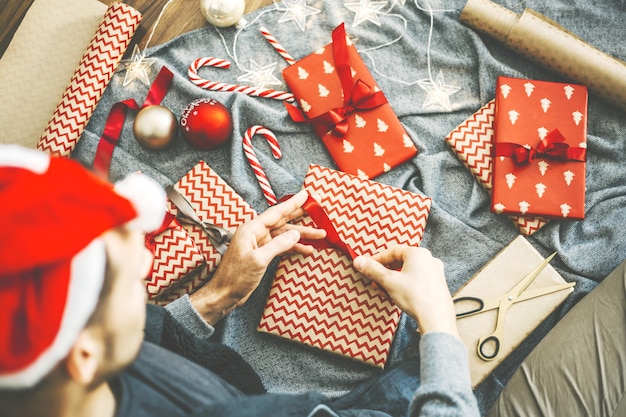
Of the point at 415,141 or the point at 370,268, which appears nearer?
the point at 370,268

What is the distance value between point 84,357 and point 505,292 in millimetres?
950

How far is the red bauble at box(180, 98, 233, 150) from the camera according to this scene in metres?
1.18

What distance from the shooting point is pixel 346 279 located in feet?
3.76

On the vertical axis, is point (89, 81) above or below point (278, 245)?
above

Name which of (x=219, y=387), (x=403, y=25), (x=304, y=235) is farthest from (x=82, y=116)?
(x=403, y=25)

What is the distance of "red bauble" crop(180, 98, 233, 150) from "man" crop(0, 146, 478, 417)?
1.51ft

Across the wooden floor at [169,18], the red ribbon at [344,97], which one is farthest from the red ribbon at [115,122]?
the red ribbon at [344,97]

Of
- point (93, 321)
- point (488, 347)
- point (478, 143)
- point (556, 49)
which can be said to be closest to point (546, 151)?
point (478, 143)

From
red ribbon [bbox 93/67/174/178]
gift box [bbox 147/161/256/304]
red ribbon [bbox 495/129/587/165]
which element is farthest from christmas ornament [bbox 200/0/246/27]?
red ribbon [bbox 495/129/587/165]

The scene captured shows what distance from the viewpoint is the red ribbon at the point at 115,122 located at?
51.3 inches

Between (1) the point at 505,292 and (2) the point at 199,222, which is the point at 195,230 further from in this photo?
(1) the point at 505,292

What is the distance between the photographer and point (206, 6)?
1.29m

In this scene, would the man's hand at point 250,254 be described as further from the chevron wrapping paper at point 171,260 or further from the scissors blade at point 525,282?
the scissors blade at point 525,282

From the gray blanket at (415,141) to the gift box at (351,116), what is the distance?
0.06 metres
